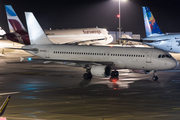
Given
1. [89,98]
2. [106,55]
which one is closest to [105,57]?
[106,55]

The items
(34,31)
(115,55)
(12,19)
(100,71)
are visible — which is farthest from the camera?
(12,19)

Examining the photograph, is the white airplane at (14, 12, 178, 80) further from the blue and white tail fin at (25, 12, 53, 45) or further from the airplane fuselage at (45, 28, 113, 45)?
the airplane fuselage at (45, 28, 113, 45)

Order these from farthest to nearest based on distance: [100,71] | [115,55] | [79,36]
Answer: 1. [79,36]
2. [115,55]
3. [100,71]

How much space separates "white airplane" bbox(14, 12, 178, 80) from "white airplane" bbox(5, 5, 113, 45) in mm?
30944

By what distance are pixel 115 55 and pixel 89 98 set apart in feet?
39.8

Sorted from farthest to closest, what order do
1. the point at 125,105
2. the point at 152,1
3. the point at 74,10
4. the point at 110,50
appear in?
the point at 74,10, the point at 152,1, the point at 110,50, the point at 125,105

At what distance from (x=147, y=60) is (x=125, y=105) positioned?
12947 mm

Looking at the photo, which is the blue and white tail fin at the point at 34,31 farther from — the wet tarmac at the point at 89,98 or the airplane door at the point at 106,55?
the airplane door at the point at 106,55

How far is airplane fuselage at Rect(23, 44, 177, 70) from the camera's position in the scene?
107ft

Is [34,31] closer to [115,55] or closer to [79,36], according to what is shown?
[115,55]

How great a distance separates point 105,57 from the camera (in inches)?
1380

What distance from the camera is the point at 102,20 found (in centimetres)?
19375

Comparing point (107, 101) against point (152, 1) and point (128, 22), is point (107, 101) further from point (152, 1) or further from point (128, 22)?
point (128, 22)

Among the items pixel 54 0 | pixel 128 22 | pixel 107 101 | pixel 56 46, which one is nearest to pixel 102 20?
pixel 128 22
